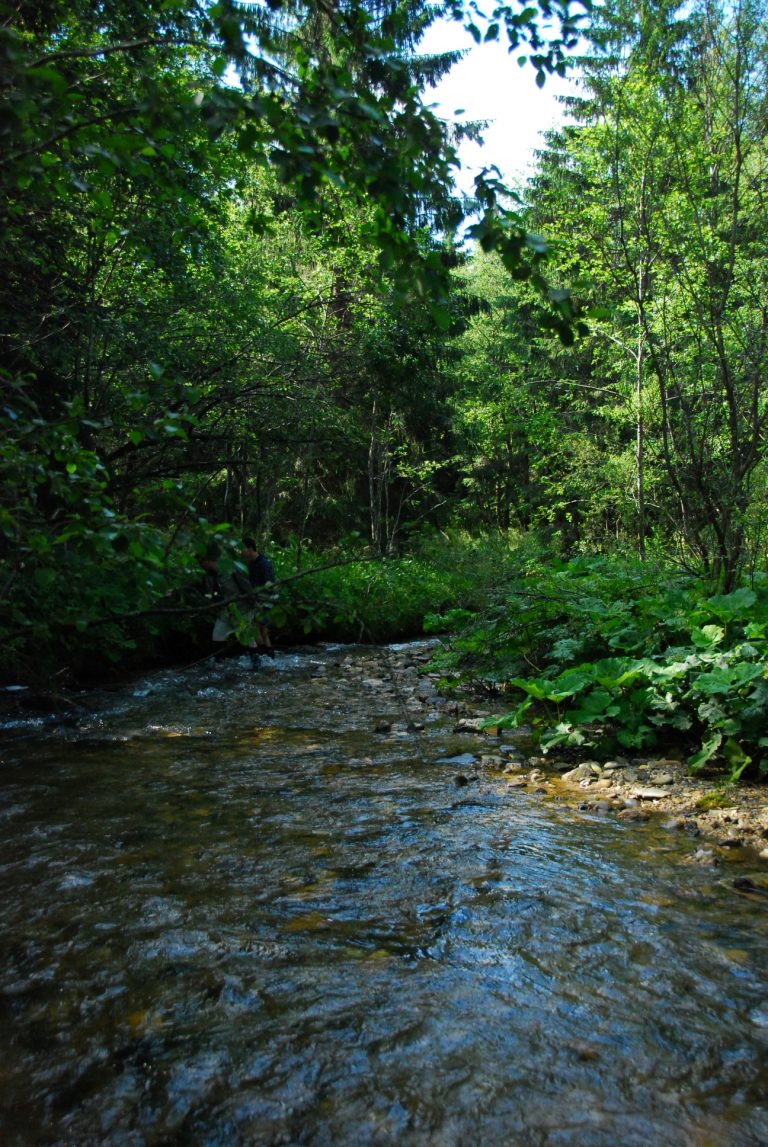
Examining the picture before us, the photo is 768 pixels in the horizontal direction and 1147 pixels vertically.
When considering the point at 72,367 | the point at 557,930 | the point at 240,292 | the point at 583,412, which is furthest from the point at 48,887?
the point at 583,412

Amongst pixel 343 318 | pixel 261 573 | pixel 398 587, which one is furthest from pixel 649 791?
pixel 343 318

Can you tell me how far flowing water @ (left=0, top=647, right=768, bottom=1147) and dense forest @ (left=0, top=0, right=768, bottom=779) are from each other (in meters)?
1.28

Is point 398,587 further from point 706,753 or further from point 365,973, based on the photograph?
point 365,973

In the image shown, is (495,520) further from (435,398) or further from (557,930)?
(557,930)

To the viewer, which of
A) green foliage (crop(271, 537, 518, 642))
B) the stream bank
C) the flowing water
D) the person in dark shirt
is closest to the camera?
the flowing water

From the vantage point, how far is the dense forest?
2352 mm

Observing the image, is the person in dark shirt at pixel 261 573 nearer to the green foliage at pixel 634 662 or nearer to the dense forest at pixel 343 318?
the dense forest at pixel 343 318

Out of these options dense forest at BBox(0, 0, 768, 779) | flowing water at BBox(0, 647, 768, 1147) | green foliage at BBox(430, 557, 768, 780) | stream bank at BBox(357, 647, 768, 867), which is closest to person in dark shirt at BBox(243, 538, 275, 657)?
dense forest at BBox(0, 0, 768, 779)

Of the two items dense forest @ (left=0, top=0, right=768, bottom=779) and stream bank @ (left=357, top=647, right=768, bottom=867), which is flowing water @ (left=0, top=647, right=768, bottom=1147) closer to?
stream bank @ (left=357, top=647, right=768, bottom=867)

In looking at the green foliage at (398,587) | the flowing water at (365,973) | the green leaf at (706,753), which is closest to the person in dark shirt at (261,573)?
the green foliage at (398,587)

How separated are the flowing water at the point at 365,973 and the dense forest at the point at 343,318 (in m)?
1.28

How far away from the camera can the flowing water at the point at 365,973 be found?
89.2 inches

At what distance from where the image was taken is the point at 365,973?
3018 millimetres

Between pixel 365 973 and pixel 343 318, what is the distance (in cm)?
1510
